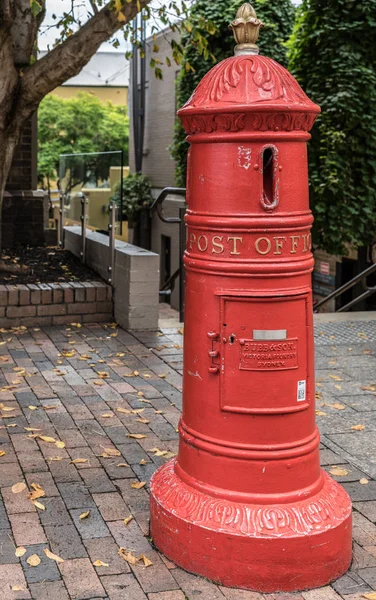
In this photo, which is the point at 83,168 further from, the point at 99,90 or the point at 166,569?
the point at 99,90

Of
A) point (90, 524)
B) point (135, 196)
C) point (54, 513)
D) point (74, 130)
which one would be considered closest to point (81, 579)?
point (90, 524)

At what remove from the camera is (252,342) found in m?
3.63

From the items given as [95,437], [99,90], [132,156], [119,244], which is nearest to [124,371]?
[95,437]

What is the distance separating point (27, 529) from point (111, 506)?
1.60 feet

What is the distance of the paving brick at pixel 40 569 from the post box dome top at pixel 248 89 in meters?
2.03

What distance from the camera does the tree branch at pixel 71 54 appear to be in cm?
862

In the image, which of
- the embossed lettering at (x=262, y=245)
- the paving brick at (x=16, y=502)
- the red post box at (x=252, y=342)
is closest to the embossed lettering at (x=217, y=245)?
the red post box at (x=252, y=342)

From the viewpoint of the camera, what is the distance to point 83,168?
13742 mm

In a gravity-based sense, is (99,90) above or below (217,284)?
above

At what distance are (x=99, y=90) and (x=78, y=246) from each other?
58.4 m

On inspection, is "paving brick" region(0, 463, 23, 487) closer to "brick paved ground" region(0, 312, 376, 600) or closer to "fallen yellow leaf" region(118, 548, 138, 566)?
"brick paved ground" region(0, 312, 376, 600)

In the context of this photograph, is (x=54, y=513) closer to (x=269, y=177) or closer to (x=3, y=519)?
(x=3, y=519)

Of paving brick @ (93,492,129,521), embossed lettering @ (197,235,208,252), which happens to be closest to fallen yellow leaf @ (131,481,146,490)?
paving brick @ (93,492,129,521)

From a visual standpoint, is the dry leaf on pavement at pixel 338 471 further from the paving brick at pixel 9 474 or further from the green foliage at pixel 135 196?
the green foliage at pixel 135 196
